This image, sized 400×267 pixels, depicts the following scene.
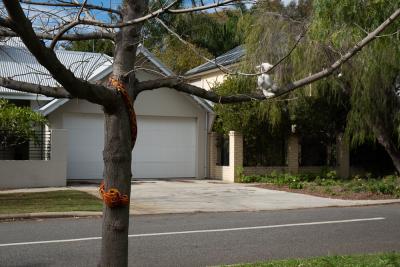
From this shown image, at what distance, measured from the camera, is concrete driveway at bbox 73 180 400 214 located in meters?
14.8

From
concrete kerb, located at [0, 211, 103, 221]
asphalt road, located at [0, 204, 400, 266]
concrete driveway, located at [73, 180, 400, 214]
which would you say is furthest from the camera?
concrete driveway, located at [73, 180, 400, 214]

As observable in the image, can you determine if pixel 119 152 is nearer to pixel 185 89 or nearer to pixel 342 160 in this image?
pixel 185 89

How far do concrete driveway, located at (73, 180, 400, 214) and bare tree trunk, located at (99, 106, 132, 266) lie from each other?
9.59 m

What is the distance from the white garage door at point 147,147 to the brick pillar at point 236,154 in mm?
1924

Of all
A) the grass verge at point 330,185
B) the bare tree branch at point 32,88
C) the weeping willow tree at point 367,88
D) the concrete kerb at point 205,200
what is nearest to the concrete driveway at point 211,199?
the concrete kerb at point 205,200

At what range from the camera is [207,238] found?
10.1 metres

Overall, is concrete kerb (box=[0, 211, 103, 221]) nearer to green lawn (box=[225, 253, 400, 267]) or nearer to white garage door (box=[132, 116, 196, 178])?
green lawn (box=[225, 253, 400, 267])

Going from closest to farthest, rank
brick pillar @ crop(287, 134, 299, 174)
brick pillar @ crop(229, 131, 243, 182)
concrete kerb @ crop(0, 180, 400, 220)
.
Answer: concrete kerb @ crop(0, 180, 400, 220)
brick pillar @ crop(229, 131, 243, 182)
brick pillar @ crop(287, 134, 299, 174)

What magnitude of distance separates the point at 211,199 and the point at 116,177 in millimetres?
12667

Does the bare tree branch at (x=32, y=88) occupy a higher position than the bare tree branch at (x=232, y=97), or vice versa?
the bare tree branch at (x=232, y=97)

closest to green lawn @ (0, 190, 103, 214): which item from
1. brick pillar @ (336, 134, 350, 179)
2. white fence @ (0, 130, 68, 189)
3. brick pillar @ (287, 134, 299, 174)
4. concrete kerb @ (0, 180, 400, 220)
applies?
concrete kerb @ (0, 180, 400, 220)

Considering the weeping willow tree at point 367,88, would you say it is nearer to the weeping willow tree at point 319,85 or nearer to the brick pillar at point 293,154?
the weeping willow tree at point 319,85

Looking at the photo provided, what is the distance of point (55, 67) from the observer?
11.1 ft

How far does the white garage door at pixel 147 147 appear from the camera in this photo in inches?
848
